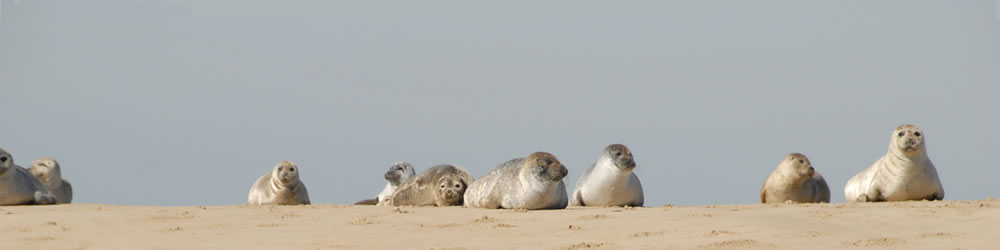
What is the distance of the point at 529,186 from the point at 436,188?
83.6 inches

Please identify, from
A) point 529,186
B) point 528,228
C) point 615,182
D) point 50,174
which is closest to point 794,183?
point 615,182

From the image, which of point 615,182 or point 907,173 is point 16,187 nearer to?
point 615,182

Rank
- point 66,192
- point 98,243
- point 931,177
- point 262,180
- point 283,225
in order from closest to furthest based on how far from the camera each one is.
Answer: point 98,243 < point 283,225 < point 931,177 < point 262,180 < point 66,192

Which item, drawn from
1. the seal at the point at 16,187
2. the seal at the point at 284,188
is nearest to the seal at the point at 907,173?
the seal at the point at 284,188

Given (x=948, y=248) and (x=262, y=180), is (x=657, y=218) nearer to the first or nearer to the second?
(x=948, y=248)

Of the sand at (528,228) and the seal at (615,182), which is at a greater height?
the seal at (615,182)

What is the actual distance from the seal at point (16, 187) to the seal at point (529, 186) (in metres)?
5.62

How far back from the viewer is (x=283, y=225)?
37.8ft

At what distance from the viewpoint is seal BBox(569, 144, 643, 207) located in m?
13.8

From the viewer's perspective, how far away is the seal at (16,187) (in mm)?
14758

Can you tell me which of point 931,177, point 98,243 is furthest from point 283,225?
point 931,177

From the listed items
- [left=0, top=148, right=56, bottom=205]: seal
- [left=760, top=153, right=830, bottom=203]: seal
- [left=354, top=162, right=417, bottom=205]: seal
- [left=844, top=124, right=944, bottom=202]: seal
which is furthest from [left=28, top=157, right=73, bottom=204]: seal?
[left=844, top=124, right=944, bottom=202]: seal

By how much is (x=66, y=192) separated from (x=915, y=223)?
12.8 m

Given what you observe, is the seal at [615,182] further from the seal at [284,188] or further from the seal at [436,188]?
the seal at [284,188]
